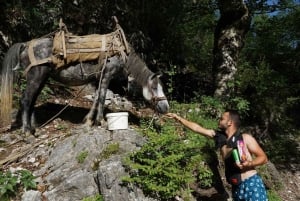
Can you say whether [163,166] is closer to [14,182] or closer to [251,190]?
[251,190]

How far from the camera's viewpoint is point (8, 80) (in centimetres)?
667

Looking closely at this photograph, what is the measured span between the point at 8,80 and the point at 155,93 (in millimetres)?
2323

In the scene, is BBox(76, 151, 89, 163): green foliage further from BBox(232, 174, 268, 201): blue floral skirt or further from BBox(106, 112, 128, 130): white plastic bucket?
BBox(232, 174, 268, 201): blue floral skirt

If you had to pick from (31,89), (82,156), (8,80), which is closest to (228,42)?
(31,89)

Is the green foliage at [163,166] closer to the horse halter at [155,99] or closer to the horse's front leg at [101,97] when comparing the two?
the horse halter at [155,99]

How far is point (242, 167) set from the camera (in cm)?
450

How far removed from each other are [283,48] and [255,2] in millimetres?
1970

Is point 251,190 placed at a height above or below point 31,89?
below

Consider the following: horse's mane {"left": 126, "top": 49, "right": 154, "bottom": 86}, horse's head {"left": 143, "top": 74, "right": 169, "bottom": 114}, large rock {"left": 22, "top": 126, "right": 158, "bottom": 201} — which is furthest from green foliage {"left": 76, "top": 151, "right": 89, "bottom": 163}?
horse's mane {"left": 126, "top": 49, "right": 154, "bottom": 86}

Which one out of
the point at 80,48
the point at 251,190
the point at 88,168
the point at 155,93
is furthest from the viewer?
the point at 155,93

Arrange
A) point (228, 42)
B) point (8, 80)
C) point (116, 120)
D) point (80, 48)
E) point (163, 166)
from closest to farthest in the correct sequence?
point (163, 166) → point (116, 120) → point (8, 80) → point (80, 48) → point (228, 42)

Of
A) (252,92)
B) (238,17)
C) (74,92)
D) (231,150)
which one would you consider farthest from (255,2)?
(231,150)

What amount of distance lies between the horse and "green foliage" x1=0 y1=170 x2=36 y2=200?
1361 millimetres

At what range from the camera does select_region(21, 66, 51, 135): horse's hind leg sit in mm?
6703
